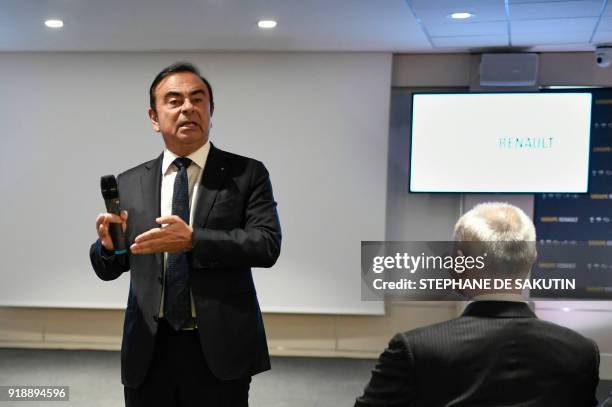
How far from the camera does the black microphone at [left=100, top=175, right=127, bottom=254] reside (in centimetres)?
197

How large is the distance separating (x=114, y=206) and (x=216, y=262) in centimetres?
32

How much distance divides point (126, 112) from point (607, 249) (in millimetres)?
4040

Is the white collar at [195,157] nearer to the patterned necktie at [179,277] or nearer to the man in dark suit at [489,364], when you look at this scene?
the patterned necktie at [179,277]

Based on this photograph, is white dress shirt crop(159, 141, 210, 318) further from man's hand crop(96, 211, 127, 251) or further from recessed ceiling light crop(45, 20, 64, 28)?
recessed ceiling light crop(45, 20, 64, 28)

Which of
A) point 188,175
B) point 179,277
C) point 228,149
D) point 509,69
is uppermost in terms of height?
point 509,69

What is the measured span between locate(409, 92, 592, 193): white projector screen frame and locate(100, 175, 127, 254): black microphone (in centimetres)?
406

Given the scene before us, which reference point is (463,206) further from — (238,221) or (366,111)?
(238,221)

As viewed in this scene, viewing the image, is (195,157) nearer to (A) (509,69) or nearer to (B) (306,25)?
(B) (306,25)

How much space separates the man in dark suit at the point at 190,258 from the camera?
1.93 metres

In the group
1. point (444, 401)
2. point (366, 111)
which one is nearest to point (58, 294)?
point (366, 111)

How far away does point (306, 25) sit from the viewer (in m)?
4.96

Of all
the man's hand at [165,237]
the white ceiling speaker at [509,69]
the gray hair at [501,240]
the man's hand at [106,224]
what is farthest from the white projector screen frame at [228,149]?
the gray hair at [501,240]

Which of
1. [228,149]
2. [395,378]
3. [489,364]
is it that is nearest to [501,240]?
[489,364]

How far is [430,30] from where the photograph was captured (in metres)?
5.07
